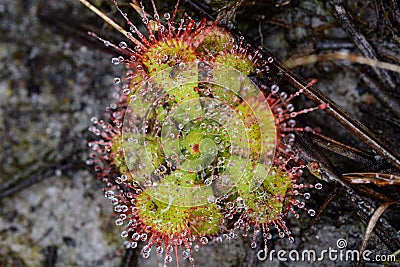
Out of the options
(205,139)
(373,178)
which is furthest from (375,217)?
(205,139)

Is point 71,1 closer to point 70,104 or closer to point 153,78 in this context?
point 70,104

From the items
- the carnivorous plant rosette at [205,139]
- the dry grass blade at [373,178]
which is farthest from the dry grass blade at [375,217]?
the carnivorous plant rosette at [205,139]

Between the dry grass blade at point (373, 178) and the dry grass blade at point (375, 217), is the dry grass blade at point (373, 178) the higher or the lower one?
the higher one

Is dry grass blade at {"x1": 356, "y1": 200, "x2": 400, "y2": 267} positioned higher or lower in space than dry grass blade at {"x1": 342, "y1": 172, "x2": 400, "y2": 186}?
lower

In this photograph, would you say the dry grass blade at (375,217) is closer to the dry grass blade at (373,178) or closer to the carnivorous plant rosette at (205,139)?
the dry grass blade at (373,178)

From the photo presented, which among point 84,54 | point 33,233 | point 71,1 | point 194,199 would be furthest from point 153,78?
point 33,233

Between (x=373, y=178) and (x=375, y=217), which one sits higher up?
(x=373, y=178)

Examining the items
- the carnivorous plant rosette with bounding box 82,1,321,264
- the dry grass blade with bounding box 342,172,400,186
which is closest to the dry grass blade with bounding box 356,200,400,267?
the dry grass blade with bounding box 342,172,400,186

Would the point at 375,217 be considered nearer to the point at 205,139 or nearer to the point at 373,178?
the point at 373,178

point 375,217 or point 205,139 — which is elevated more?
point 205,139

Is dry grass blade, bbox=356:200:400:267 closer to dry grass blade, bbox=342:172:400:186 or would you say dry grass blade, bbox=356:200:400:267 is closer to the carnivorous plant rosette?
dry grass blade, bbox=342:172:400:186
